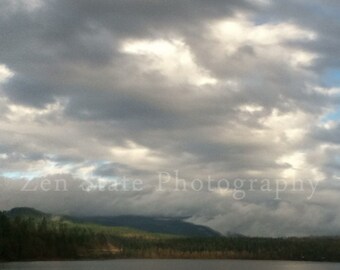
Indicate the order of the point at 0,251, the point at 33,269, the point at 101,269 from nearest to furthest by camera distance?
the point at 33,269
the point at 101,269
the point at 0,251

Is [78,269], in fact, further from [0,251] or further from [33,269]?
[0,251]

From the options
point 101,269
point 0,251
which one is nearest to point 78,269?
point 101,269

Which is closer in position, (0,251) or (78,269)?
(78,269)

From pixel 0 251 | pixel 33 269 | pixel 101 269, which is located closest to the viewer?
pixel 33 269

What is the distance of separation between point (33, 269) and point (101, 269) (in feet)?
111

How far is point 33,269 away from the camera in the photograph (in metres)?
158

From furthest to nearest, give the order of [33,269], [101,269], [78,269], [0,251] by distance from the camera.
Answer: [0,251]
[101,269]
[78,269]
[33,269]

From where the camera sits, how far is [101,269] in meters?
187

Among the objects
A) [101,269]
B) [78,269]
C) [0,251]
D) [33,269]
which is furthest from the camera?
[0,251]

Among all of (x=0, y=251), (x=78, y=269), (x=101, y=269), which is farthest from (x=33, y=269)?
(x=0, y=251)

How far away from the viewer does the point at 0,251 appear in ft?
656

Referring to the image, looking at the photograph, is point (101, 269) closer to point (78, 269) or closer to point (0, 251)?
point (78, 269)

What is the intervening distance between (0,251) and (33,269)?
47.2 m

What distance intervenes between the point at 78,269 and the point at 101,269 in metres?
13.4
